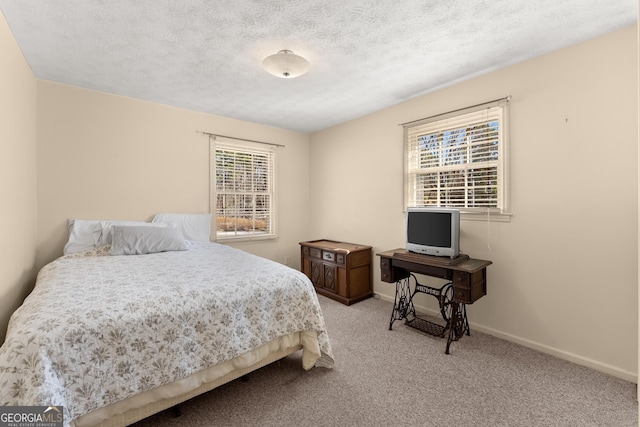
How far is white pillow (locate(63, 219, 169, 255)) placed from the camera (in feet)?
9.30

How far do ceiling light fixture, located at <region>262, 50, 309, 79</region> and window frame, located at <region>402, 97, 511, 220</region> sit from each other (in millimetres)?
1594

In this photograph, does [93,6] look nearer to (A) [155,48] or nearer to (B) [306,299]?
(A) [155,48]

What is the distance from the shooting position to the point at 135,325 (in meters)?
1.44

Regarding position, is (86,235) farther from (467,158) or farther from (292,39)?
(467,158)

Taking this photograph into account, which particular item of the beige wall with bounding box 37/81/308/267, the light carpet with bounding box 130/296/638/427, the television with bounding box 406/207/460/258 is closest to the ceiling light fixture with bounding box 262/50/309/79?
the television with bounding box 406/207/460/258

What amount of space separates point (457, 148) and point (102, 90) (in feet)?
12.9

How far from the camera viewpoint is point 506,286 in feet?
8.46

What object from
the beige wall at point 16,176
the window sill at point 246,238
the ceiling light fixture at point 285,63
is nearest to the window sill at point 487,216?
the ceiling light fixture at point 285,63

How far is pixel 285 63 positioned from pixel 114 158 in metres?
2.37

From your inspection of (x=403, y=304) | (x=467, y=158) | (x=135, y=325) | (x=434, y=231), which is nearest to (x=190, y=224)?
(x=135, y=325)

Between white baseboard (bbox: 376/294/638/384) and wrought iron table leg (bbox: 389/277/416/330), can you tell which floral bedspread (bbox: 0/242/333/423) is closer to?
wrought iron table leg (bbox: 389/277/416/330)

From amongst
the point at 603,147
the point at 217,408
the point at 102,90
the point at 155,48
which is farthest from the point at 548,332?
the point at 102,90

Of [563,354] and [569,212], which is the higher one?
[569,212]

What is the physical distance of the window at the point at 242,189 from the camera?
3988mm
